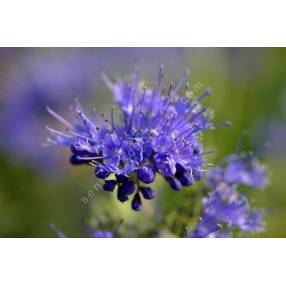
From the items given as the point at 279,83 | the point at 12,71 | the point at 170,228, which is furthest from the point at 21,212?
the point at 279,83

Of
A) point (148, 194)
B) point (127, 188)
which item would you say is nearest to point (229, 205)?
point (148, 194)

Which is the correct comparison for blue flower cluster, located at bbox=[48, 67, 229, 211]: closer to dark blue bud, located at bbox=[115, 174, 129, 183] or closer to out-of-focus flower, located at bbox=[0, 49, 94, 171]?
dark blue bud, located at bbox=[115, 174, 129, 183]

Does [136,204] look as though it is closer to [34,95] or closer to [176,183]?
[176,183]

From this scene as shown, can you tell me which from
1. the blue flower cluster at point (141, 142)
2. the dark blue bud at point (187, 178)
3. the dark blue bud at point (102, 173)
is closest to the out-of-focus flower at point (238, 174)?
the blue flower cluster at point (141, 142)

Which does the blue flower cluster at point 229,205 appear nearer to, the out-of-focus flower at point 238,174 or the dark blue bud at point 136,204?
the out-of-focus flower at point 238,174

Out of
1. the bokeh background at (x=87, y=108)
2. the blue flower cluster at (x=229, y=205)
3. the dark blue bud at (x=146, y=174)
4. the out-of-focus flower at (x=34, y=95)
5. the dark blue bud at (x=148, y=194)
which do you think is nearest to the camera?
the dark blue bud at (x=146, y=174)

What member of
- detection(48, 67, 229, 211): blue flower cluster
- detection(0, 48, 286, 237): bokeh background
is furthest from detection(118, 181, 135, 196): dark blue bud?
detection(0, 48, 286, 237): bokeh background
